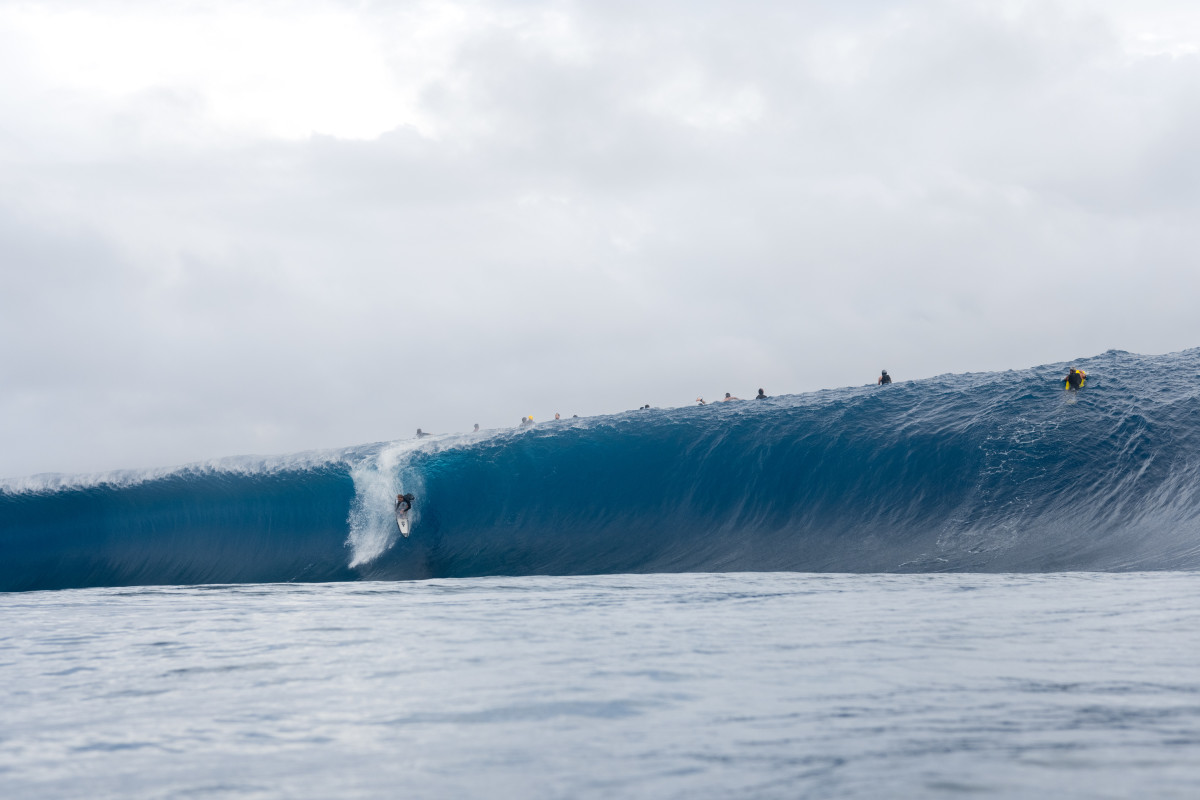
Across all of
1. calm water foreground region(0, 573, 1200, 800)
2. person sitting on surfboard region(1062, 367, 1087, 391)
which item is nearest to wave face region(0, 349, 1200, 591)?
person sitting on surfboard region(1062, 367, 1087, 391)

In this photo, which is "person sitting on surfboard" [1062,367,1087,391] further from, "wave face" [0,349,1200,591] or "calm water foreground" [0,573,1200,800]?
"calm water foreground" [0,573,1200,800]

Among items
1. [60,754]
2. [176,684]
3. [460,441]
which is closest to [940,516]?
[460,441]

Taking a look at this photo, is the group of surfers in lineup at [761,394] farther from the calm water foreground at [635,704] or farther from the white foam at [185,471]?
the calm water foreground at [635,704]

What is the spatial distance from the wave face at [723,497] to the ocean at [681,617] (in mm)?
89

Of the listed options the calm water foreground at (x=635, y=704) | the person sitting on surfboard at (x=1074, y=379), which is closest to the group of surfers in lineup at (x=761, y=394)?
the person sitting on surfboard at (x=1074, y=379)

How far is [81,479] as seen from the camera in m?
29.0

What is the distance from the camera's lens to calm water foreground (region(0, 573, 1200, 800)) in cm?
362

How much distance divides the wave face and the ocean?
89 millimetres

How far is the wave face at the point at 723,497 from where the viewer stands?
1631 centimetres

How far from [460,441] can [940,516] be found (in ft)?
40.7

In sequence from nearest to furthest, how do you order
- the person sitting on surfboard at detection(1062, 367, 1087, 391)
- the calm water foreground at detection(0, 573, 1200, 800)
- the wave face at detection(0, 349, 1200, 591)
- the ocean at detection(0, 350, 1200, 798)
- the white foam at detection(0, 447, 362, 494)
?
the calm water foreground at detection(0, 573, 1200, 800) < the ocean at detection(0, 350, 1200, 798) < the wave face at detection(0, 349, 1200, 591) < the person sitting on surfboard at detection(1062, 367, 1087, 391) < the white foam at detection(0, 447, 362, 494)

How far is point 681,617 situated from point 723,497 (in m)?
11.8

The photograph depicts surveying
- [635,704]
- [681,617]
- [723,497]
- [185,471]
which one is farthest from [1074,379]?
[185,471]

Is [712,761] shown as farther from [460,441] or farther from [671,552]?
[460,441]
